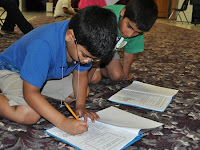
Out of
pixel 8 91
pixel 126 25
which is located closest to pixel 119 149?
pixel 8 91

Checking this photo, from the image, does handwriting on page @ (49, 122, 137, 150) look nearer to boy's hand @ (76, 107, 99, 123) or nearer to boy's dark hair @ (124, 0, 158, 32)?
boy's hand @ (76, 107, 99, 123)

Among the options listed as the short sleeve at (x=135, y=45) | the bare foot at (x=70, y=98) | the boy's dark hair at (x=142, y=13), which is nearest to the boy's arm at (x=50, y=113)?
the bare foot at (x=70, y=98)

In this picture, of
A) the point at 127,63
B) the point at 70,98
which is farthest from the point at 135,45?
the point at 70,98

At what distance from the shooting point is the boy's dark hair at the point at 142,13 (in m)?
1.21

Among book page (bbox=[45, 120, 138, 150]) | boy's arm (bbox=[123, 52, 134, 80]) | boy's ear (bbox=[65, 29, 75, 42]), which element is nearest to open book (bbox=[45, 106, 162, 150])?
book page (bbox=[45, 120, 138, 150])

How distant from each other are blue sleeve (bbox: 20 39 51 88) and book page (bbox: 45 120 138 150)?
19 cm

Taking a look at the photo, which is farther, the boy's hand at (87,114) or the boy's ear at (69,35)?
the boy's hand at (87,114)

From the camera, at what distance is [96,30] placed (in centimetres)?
80

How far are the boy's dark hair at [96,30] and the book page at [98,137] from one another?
0.27 metres

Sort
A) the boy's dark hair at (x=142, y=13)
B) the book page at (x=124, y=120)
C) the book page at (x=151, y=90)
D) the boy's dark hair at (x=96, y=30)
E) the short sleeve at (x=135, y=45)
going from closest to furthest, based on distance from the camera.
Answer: the boy's dark hair at (x=96, y=30)
the book page at (x=124, y=120)
the boy's dark hair at (x=142, y=13)
the book page at (x=151, y=90)
the short sleeve at (x=135, y=45)

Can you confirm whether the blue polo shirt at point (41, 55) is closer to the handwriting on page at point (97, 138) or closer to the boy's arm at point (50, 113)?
the boy's arm at point (50, 113)

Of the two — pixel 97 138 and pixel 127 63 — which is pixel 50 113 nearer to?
pixel 97 138

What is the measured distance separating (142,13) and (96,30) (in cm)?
49

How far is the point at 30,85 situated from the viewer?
0.87 metres
